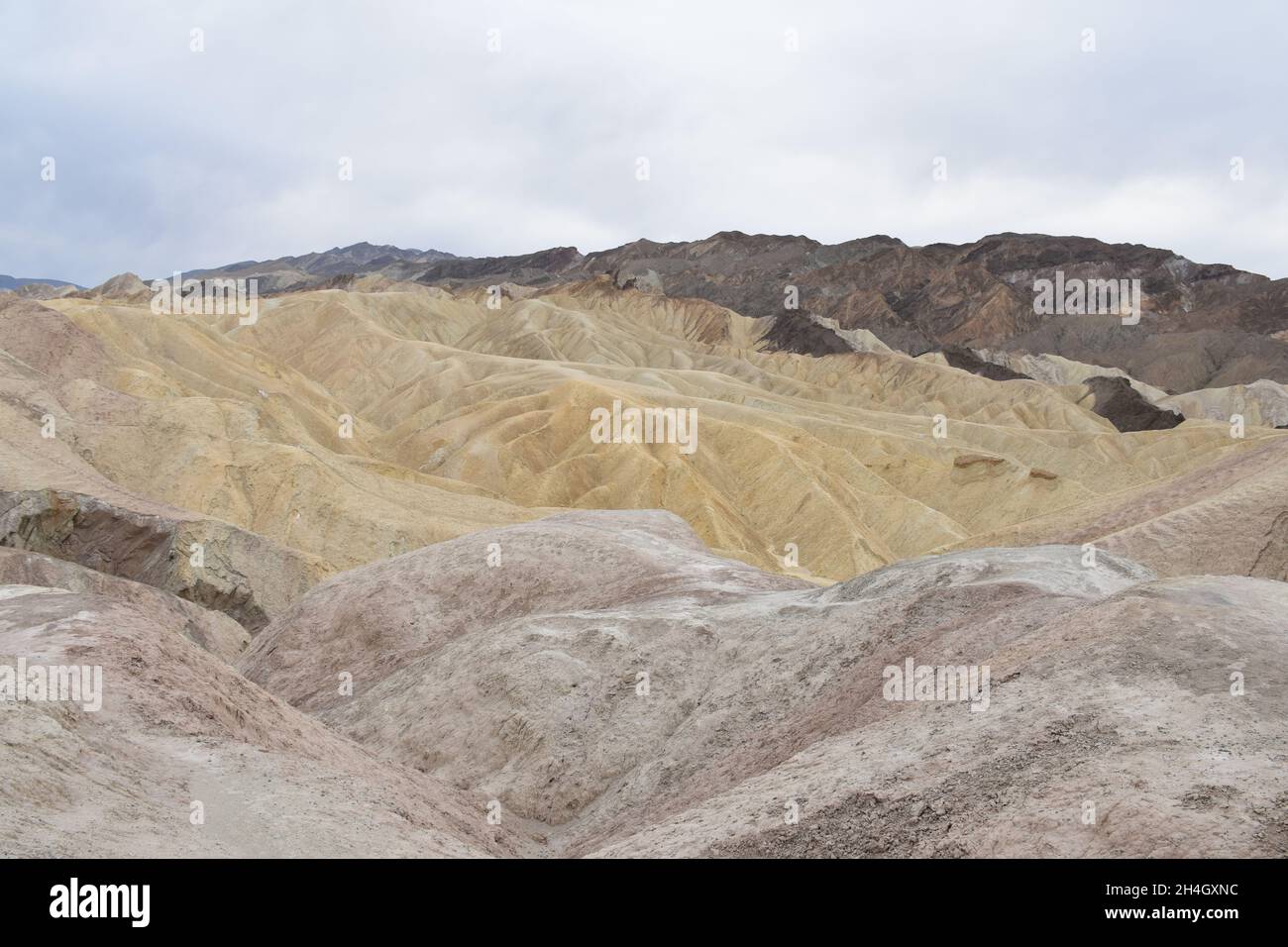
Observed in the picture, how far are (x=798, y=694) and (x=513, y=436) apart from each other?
137ft

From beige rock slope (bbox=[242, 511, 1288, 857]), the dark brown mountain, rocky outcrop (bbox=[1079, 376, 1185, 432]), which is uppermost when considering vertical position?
the dark brown mountain

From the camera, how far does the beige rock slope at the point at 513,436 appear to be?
3122cm

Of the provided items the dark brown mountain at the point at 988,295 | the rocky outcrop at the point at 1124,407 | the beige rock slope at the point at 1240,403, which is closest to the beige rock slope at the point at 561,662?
the rocky outcrop at the point at 1124,407

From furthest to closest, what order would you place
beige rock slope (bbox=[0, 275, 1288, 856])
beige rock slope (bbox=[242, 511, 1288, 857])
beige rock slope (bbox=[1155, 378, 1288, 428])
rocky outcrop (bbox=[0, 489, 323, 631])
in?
1. beige rock slope (bbox=[1155, 378, 1288, 428])
2. rocky outcrop (bbox=[0, 489, 323, 631])
3. beige rock slope (bbox=[0, 275, 1288, 856])
4. beige rock slope (bbox=[242, 511, 1288, 857])

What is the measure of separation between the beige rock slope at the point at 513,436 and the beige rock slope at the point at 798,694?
27.9ft

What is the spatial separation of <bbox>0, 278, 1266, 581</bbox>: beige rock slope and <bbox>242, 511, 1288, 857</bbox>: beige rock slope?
335 inches

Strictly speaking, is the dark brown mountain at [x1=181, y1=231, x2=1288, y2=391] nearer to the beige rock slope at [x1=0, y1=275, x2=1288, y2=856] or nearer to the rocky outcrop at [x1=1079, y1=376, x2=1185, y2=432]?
the rocky outcrop at [x1=1079, y1=376, x2=1185, y2=432]

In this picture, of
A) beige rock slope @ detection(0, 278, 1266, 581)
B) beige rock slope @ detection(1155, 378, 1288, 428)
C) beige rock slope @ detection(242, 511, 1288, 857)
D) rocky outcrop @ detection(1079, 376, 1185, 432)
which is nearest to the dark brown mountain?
beige rock slope @ detection(1155, 378, 1288, 428)

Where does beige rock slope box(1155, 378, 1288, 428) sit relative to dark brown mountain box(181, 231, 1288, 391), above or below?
below

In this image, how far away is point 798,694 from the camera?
40.7ft

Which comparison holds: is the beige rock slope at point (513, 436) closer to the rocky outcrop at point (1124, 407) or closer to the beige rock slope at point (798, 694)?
the rocky outcrop at point (1124, 407)

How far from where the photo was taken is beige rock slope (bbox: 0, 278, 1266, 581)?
31.2 metres

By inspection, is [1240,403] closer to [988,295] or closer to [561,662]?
[988,295]
